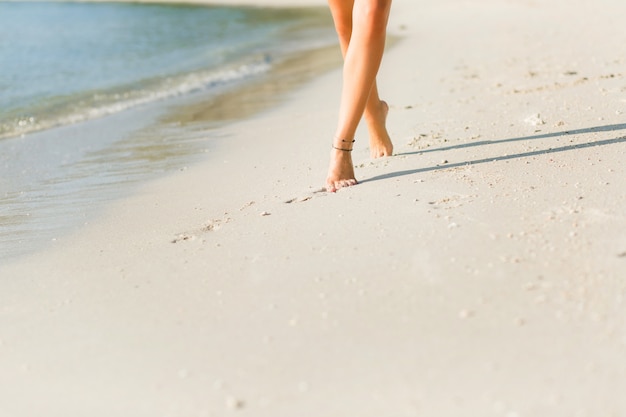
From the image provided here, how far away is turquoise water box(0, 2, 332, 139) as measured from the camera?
7441 millimetres

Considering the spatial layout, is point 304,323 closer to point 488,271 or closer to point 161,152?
point 488,271

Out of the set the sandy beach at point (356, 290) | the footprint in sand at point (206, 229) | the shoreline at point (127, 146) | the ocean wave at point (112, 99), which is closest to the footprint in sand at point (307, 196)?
the sandy beach at point (356, 290)

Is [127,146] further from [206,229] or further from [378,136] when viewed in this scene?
[206,229]

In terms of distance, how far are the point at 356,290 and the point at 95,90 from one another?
21.7 ft

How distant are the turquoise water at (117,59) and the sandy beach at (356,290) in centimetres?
378

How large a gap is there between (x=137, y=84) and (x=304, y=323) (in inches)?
278

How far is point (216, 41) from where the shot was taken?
1343cm

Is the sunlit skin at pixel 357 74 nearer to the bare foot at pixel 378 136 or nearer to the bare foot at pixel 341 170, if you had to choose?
the bare foot at pixel 341 170

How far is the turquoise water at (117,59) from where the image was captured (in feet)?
24.4

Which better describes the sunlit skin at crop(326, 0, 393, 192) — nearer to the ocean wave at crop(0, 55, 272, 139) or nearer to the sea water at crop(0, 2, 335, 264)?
the sea water at crop(0, 2, 335, 264)

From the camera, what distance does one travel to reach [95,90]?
26.9 ft

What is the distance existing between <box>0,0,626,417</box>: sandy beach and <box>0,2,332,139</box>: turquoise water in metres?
3.78

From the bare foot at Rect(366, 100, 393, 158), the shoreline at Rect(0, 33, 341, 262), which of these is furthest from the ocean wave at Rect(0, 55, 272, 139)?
the bare foot at Rect(366, 100, 393, 158)

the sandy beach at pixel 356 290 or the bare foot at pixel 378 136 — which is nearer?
the sandy beach at pixel 356 290
